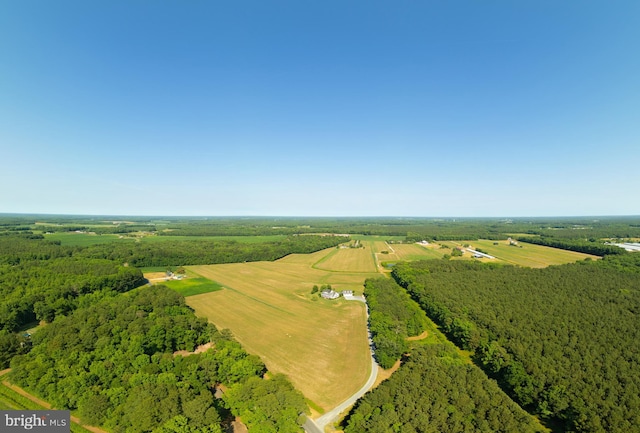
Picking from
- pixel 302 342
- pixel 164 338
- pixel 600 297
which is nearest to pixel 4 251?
pixel 164 338

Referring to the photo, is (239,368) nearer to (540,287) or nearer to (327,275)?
(327,275)

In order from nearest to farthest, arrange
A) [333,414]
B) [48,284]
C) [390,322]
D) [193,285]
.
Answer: [333,414] → [390,322] → [48,284] → [193,285]

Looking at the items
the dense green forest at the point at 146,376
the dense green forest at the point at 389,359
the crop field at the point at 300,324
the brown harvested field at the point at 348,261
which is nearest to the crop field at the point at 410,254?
the brown harvested field at the point at 348,261

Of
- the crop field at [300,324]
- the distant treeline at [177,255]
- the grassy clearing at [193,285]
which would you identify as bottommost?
the crop field at [300,324]

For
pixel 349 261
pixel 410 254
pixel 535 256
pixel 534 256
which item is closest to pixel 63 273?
pixel 349 261

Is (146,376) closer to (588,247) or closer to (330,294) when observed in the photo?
(330,294)

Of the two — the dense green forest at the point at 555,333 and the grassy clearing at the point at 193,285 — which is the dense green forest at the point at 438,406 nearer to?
the dense green forest at the point at 555,333

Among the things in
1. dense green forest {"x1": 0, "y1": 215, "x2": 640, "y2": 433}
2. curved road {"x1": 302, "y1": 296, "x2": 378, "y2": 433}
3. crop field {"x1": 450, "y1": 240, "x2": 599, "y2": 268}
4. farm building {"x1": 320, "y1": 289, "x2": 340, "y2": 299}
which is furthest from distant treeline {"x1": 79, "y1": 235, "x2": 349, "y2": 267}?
crop field {"x1": 450, "y1": 240, "x2": 599, "y2": 268}
